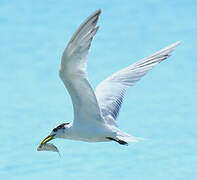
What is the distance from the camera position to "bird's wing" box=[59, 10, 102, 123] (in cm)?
588

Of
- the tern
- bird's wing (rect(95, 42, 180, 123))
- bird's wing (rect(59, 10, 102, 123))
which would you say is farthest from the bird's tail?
bird's wing (rect(95, 42, 180, 123))

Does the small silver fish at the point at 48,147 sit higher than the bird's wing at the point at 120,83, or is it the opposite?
the bird's wing at the point at 120,83

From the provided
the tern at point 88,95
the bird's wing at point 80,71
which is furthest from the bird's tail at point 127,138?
the bird's wing at point 80,71

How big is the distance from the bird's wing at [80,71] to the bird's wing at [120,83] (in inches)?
23.2

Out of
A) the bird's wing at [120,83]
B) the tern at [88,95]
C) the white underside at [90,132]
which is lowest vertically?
the white underside at [90,132]

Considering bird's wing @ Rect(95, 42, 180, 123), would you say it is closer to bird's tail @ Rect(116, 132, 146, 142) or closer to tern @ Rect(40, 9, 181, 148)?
tern @ Rect(40, 9, 181, 148)

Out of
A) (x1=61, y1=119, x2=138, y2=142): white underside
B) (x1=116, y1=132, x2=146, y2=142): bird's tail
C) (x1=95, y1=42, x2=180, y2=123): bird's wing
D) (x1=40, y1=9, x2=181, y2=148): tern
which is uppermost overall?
(x1=95, y1=42, x2=180, y2=123): bird's wing

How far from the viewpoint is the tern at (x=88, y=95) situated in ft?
19.7

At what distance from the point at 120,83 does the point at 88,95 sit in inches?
53.2

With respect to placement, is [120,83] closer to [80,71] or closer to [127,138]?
[127,138]

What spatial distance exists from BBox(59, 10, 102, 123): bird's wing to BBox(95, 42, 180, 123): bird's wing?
1.93 ft

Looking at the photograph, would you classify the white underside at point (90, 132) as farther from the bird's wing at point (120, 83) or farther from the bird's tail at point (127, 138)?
the bird's wing at point (120, 83)

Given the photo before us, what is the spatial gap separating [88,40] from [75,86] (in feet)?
1.61

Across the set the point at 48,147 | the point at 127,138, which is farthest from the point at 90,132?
the point at 48,147
